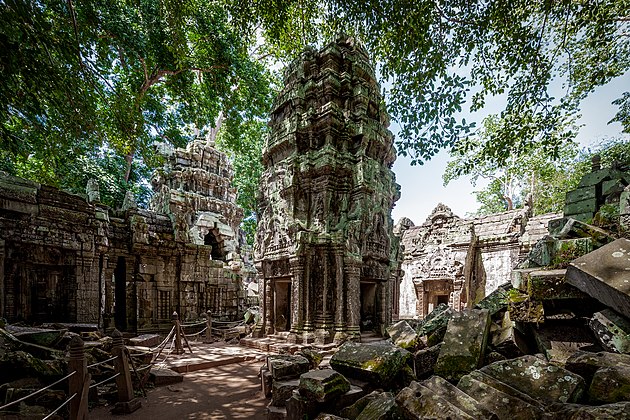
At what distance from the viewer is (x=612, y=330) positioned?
250 centimetres

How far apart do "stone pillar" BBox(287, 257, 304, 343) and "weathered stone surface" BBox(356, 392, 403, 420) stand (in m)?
5.49

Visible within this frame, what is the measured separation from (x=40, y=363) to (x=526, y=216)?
17.0 metres

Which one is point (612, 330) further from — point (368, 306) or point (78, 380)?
point (368, 306)

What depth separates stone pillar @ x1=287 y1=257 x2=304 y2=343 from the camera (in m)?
8.27

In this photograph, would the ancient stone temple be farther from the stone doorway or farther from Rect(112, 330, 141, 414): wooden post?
Rect(112, 330, 141, 414): wooden post

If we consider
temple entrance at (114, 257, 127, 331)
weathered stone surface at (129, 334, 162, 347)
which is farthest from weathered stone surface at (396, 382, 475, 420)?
temple entrance at (114, 257, 127, 331)

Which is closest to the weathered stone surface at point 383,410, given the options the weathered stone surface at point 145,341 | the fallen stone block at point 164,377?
the fallen stone block at point 164,377

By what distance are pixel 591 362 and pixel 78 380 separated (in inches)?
216

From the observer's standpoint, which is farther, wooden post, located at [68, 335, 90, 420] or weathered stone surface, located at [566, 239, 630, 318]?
wooden post, located at [68, 335, 90, 420]

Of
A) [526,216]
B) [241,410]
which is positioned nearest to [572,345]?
[241,410]

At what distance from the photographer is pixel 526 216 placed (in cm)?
1355

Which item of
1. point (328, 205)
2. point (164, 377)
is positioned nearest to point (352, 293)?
point (328, 205)

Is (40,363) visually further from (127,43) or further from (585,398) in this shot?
(127,43)

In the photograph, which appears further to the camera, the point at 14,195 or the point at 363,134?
the point at 363,134
